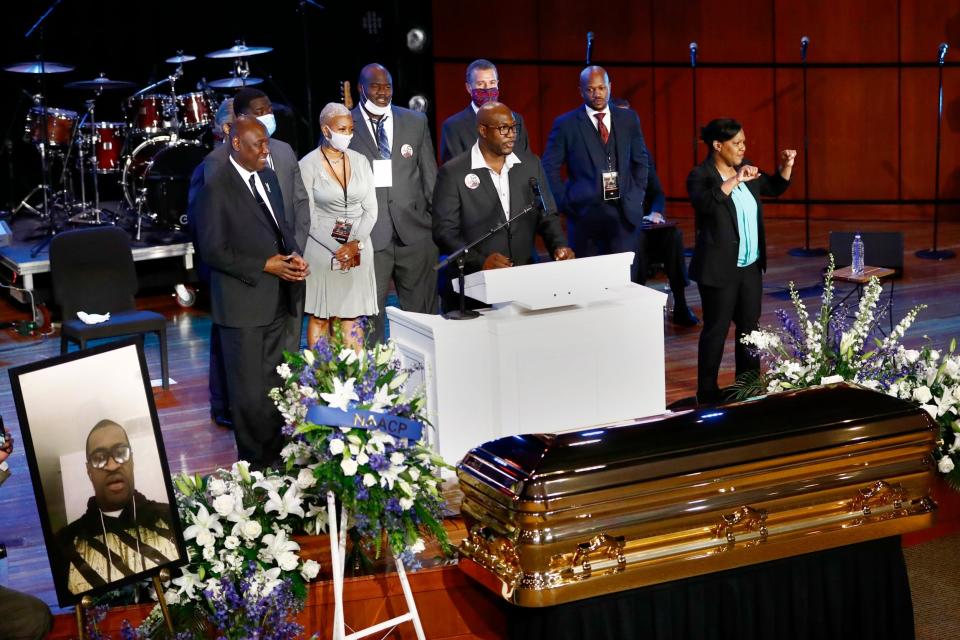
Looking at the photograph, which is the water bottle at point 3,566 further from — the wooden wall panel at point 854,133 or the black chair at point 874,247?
the wooden wall panel at point 854,133

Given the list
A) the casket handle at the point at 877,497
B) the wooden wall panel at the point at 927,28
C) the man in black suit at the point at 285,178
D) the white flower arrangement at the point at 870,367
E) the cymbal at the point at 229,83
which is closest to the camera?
the casket handle at the point at 877,497

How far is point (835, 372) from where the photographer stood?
4.62 meters

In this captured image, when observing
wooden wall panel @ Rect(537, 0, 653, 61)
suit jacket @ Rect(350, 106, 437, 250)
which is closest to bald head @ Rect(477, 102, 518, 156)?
suit jacket @ Rect(350, 106, 437, 250)

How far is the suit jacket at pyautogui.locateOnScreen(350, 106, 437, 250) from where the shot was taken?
6461 millimetres

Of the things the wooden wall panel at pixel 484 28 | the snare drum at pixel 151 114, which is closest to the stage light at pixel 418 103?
the wooden wall panel at pixel 484 28

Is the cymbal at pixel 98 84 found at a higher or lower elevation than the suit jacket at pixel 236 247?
higher

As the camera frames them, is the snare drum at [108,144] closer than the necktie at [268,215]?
No

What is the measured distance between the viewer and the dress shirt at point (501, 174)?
5.52 meters

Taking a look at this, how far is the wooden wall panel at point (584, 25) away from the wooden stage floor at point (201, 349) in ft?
6.45

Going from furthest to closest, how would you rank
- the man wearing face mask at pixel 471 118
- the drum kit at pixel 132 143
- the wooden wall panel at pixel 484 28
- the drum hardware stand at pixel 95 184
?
the wooden wall panel at pixel 484 28 < the drum hardware stand at pixel 95 184 < the drum kit at pixel 132 143 < the man wearing face mask at pixel 471 118

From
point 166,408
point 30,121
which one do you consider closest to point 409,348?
point 166,408

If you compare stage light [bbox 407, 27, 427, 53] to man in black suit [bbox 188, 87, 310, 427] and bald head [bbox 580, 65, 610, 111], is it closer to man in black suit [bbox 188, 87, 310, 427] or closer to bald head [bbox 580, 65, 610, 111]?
bald head [bbox 580, 65, 610, 111]

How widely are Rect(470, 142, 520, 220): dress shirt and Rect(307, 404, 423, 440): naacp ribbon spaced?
2.25 m

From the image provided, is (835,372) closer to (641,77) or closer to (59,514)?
(59,514)
